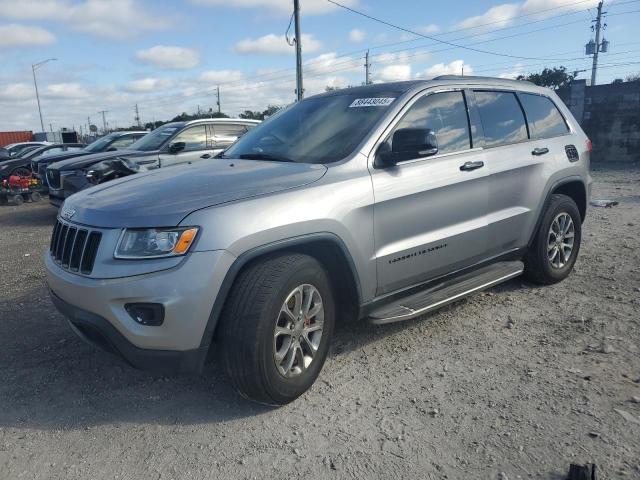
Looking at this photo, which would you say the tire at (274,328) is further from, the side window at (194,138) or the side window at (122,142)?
the side window at (122,142)

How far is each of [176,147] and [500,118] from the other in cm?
622

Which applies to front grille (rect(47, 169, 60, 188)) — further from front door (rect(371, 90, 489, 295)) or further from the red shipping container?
the red shipping container

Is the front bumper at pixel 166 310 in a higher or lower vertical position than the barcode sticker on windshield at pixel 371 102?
lower

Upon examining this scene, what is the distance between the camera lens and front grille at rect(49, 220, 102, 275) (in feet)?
9.38

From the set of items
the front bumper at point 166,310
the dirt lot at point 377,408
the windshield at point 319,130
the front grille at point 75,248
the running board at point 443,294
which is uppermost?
the windshield at point 319,130

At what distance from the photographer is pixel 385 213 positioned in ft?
11.2

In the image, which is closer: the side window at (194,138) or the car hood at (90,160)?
the car hood at (90,160)

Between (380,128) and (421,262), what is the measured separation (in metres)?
0.98

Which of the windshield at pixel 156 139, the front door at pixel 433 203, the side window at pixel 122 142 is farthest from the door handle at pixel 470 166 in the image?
the side window at pixel 122 142

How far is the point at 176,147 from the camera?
30.1 ft

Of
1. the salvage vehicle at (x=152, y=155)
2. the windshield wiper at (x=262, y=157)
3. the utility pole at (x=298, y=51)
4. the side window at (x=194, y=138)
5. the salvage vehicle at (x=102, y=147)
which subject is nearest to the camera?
the windshield wiper at (x=262, y=157)

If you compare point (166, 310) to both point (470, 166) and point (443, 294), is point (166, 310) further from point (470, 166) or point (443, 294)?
point (470, 166)

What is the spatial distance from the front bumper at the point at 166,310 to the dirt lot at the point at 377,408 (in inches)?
18.7

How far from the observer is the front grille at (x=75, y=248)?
2859mm
